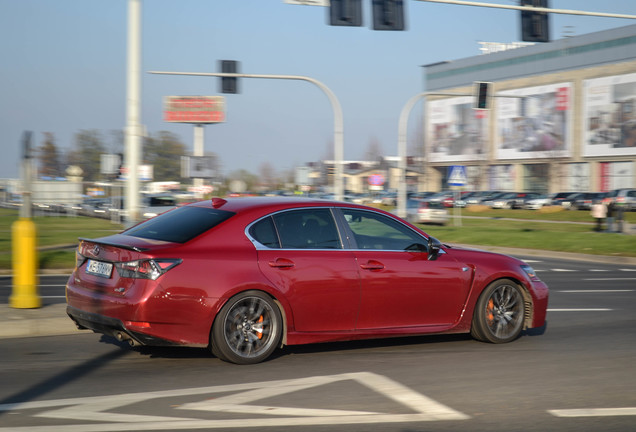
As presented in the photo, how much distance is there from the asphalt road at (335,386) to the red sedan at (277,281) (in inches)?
11.0

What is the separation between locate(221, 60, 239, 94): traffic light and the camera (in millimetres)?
23500

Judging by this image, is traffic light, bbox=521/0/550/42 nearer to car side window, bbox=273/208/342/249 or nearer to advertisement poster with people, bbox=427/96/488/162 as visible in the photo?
car side window, bbox=273/208/342/249

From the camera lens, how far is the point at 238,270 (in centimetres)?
671

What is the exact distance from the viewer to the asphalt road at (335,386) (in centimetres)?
505

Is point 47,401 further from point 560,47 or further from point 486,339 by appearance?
point 560,47

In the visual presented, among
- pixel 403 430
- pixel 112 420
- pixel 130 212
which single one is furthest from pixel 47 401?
pixel 130 212

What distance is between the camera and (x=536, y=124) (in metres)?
88.6

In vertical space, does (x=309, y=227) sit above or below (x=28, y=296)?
above

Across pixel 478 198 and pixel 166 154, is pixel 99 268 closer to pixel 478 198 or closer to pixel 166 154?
pixel 478 198

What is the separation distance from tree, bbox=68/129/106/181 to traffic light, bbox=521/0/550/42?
88.8m

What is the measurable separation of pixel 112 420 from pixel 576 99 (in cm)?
8597

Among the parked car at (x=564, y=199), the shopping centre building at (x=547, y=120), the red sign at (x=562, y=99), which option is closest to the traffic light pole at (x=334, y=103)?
the parked car at (x=564, y=199)

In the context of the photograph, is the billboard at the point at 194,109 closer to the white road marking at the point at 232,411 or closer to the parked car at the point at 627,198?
the parked car at the point at 627,198

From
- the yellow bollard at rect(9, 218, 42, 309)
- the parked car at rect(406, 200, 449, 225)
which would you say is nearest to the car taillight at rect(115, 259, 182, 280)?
the yellow bollard at rect(9, 218, 42, 309)
